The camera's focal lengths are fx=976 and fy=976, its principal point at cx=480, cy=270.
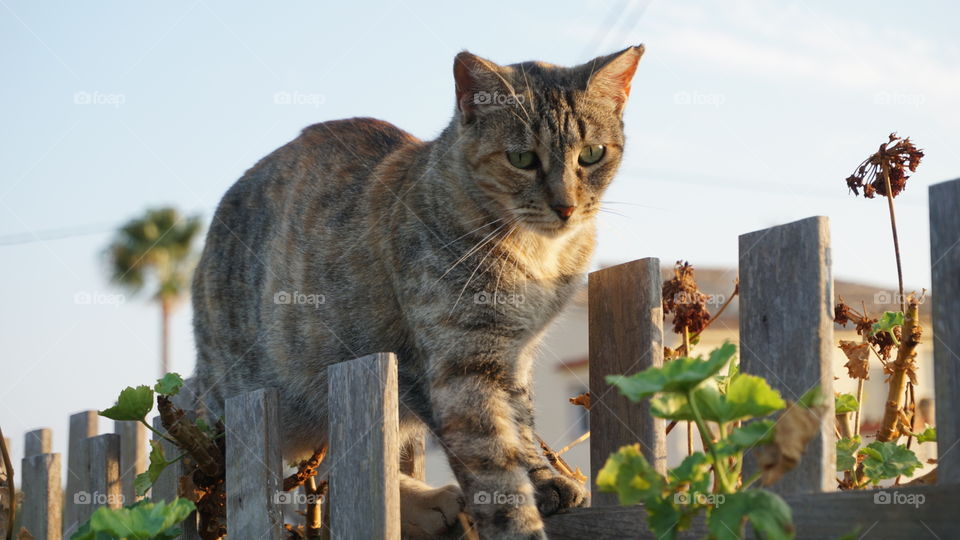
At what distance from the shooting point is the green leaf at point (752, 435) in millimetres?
1521

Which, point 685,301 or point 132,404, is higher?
point 685,301

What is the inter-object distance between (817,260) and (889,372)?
75cm

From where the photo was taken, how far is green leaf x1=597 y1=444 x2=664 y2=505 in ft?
5.26

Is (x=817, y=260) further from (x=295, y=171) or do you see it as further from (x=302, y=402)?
(x=295, y=171)

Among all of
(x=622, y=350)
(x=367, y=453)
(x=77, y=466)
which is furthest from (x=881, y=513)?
(x=77, y=466)

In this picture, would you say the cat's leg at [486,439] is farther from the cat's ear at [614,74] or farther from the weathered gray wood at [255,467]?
the cat's ear at [614,74]

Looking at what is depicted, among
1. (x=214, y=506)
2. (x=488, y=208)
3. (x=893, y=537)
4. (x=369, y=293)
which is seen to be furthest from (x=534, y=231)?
(x=893, y=537)

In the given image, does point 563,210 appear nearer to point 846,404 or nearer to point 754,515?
point 846,404

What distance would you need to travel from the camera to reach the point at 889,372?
2512 millimetres

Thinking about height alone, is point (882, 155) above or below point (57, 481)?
above

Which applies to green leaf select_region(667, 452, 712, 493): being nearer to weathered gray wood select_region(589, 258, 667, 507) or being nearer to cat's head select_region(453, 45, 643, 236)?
weathered gray wood select_region(589, 258, 667, 507)

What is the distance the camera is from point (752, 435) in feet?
5.03

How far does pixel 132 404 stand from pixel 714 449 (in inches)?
75.5

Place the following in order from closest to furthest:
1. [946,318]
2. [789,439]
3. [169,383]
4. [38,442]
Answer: [789,439] < [946,318] < [169,383] < [38,442]
